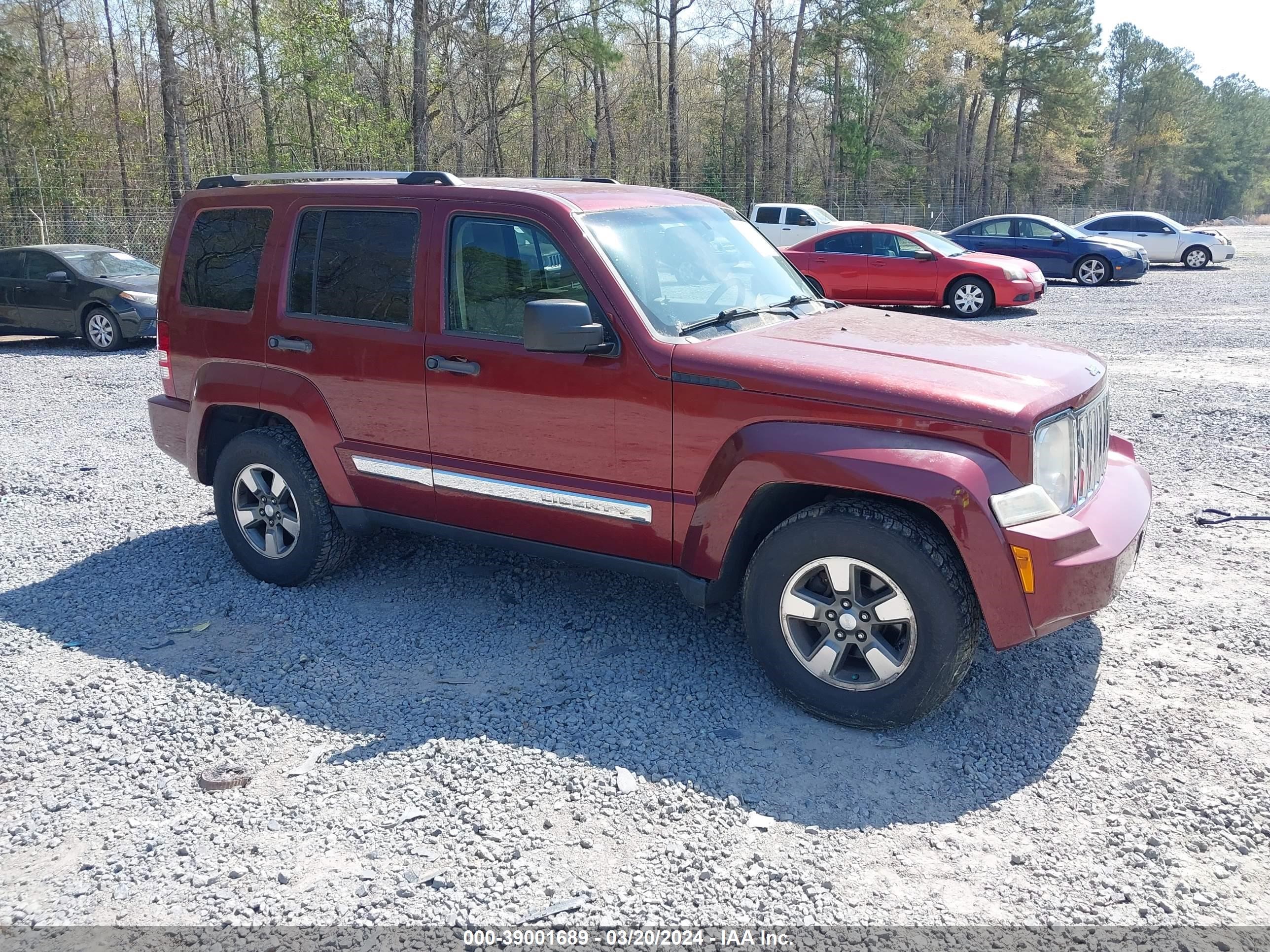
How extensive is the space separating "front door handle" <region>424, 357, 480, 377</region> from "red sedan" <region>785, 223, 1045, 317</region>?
11924mm

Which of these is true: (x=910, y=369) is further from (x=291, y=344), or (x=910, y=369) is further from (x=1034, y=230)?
(x=1034, y=230)

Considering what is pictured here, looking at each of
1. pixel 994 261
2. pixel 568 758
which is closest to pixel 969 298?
pixel 994 261

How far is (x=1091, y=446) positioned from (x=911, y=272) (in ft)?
41.9

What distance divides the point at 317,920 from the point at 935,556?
2.30m

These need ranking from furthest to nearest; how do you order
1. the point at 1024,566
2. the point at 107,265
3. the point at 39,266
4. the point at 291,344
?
the point at 107,265
the point at 39,266
the point at 291,344
the point at 1024,566

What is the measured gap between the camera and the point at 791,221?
24.3m

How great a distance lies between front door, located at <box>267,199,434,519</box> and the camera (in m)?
4.55

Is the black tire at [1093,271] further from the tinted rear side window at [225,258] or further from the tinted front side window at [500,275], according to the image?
the tinted rear side window at [225,258]

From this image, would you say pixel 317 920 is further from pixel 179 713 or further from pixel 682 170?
pixel 682 170

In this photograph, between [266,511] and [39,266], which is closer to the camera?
[266,511]

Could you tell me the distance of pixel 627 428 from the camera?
401 centimetres

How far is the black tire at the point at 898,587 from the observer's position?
3484 millimetres

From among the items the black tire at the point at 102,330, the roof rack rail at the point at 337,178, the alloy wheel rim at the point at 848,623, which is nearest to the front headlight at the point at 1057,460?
the alloy wheel rim at the point at 848,623

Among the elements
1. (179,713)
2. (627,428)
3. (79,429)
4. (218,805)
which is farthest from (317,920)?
(79,429)
